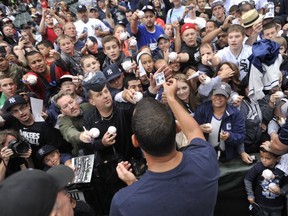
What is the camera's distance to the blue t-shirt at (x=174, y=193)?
4.69 feet

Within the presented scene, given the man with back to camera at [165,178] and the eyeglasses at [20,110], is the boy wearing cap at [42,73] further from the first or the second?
the man with back to camera at [165,178]

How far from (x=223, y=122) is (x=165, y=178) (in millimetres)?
1614

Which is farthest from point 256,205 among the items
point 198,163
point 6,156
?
point 6,156

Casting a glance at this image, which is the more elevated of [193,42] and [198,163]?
[198,163]

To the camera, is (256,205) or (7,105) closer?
(256,205)

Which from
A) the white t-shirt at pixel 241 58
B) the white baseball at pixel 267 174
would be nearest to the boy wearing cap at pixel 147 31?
the white t-shirt at pixel 241 58

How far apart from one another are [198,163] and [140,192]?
32 centimetres

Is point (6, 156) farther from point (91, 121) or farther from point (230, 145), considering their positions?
point (230, 145)

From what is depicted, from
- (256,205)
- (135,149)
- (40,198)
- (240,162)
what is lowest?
(256,205)

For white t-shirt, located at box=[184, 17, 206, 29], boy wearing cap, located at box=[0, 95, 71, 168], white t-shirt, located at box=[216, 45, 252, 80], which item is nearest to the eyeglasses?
boy wearing cap, located at box=[0, 95, 71, 168]

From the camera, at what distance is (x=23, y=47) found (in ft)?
17.7

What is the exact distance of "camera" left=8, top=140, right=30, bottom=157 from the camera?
2.75 meters

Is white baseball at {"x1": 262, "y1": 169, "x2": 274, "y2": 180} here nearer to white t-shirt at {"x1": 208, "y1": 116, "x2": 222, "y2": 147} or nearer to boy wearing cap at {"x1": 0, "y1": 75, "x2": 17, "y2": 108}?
white t-shirt at {"x1": 208, "y1": 116, "x2": 222, "y2": 147}

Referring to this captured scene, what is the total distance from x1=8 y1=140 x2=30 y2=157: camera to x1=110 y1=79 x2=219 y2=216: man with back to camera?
159 cm
